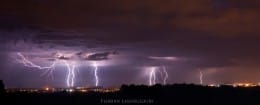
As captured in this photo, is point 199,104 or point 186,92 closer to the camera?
point 199,104

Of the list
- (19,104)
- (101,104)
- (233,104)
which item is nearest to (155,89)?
(101,104)

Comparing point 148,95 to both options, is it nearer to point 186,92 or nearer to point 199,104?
point 186,92

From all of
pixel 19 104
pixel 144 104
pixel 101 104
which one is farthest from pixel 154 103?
pixel 19 104

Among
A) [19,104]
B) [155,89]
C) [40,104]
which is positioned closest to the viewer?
[19,104]

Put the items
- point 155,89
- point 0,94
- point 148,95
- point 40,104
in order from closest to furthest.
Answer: point 0,94 < point 40,104 < point 148,95 < point 155,89

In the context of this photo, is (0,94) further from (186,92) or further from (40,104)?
(186,92)

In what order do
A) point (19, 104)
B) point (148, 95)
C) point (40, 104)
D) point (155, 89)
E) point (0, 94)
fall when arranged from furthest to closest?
point (155, 89), point (148, 95), point (40, 104), point (19, 104), point (0, 94)

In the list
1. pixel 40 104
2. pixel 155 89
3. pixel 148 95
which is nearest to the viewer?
pixel 40 104

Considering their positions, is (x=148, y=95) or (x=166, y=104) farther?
(x=148, y=95)
